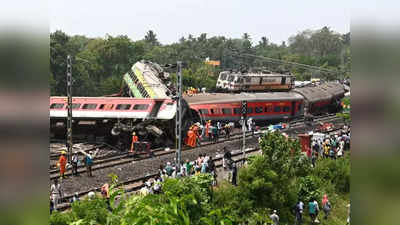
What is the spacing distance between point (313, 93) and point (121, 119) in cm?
1866

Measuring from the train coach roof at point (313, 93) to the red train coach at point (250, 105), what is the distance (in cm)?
120

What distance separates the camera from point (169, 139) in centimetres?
2575

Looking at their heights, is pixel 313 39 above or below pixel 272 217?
above

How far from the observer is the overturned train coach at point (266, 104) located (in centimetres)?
2948

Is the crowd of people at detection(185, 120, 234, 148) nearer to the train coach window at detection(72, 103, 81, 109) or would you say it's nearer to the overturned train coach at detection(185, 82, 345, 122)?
the overturned train coach at detection(185, 82, 345, 122)

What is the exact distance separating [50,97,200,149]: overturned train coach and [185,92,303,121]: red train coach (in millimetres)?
1575

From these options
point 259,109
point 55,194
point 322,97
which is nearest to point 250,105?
point 259,109

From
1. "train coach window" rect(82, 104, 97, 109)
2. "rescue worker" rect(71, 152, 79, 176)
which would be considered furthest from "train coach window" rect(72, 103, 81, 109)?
"rescue worker" rect(71, 152, 79, 176)

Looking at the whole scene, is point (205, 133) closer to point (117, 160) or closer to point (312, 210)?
point (117, 160)

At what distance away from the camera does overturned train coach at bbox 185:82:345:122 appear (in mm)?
29484
